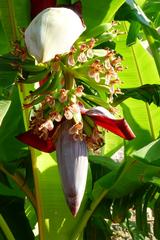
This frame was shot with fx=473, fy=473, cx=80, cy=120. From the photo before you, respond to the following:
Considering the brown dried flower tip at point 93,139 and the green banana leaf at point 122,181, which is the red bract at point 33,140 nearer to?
the brown dried flower tip at point 93,139

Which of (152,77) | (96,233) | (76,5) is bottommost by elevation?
(96,233)

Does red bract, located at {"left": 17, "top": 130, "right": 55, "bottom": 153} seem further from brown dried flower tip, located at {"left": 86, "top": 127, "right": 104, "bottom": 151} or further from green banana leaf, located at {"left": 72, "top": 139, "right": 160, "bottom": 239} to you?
green banana leaf, located at {"left": 72, "top": 139, "right": 160, "bottom": 239}

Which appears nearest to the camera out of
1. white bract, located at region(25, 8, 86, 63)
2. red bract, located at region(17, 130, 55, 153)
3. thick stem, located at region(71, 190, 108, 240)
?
white bract, located at region(25, 8, 86, 63)

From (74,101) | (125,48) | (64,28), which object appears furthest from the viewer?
(125,48)

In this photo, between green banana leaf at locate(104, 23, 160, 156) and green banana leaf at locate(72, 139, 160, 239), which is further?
green banana leaf at locate(104, 23, 160, 156)

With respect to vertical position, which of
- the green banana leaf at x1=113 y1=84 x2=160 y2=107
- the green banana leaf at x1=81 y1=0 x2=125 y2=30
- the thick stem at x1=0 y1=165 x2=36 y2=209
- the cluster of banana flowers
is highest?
the green banana leaf at x1=81 y1=0 x2=125 y2=30

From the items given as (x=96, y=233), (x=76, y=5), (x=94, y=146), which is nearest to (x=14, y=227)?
(x=96, y=233)

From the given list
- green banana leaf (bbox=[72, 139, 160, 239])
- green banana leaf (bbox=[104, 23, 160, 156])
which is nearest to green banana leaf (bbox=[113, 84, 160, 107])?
green banana leaf (bbox=[72, 139, 160, 239])

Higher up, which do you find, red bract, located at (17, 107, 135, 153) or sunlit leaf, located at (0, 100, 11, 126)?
sunlit leaf, located at (0, 100, 11, 126)

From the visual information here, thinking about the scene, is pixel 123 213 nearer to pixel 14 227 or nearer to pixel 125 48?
pixel 14 227
